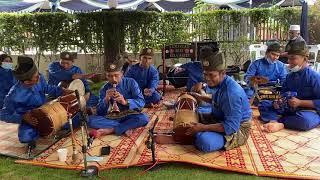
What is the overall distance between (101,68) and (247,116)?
7527 mm

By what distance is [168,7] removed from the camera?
53.1 ft

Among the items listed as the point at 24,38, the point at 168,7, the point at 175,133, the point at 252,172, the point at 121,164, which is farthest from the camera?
the point at 168,7

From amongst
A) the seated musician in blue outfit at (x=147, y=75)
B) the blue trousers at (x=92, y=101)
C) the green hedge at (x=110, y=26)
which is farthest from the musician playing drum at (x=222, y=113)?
the green hedge at (x=110, y=26)

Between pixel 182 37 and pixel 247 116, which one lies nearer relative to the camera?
pixel 247 116

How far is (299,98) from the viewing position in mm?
5801

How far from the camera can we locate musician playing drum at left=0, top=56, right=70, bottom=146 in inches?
201

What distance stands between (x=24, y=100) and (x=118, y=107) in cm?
132

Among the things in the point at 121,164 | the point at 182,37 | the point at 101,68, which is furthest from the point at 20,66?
the point at 182,37

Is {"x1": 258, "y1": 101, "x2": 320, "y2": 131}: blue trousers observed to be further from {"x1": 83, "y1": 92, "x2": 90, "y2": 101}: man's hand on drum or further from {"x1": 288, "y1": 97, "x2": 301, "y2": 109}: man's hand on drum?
{"x1": 83, "y1": 92, "x2": 90, "y2": 101}: man's hand on drum

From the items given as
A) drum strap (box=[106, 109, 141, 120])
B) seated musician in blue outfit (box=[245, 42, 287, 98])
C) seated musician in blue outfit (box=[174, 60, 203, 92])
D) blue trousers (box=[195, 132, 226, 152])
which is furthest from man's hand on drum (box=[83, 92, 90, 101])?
seated musician in blue outfit (box=[245, 42, 287, 98])

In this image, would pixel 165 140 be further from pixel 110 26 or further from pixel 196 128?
pixel 110 26

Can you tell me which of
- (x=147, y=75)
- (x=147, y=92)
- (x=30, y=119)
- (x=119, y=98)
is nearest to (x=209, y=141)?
(x=119, y=98)

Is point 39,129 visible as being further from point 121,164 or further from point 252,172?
point 252,172

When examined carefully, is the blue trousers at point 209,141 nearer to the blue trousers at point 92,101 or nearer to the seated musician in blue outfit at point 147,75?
the seated musician in blue outfit at point 147,75
